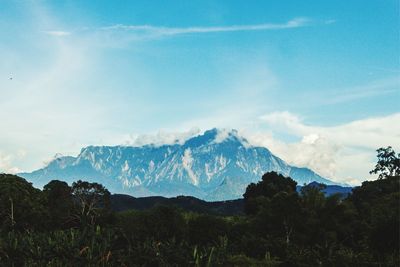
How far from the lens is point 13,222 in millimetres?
52906

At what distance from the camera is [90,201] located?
241ft

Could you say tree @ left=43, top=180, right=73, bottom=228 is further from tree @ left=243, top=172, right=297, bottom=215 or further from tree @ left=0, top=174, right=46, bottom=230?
tree @ left=243, top=172, right=297, bottom=215

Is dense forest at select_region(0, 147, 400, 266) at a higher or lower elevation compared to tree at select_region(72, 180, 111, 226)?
lower

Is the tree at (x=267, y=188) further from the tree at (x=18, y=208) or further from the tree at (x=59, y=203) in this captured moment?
the tree at (x=18, y=208)

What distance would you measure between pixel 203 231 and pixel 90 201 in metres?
27.0

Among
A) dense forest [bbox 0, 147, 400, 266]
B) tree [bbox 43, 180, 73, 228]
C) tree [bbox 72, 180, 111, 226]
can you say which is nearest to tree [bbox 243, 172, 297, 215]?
dense forest [bbox 0, 147, 400, 266]

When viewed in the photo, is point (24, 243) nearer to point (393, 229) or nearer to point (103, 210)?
point (393, 229)

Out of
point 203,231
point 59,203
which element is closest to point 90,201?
point 59,203

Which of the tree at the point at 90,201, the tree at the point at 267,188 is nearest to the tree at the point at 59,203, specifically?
the tree at the point at 90,201

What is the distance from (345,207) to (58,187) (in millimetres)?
51009

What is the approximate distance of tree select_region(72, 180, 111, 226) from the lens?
69875 millimetres

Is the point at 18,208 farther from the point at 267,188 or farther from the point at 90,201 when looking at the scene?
the point at 267,188

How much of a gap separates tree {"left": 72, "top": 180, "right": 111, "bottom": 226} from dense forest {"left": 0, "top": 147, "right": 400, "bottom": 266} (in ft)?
0.51

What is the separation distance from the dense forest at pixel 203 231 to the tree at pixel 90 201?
16 cm
